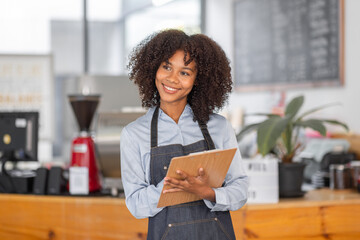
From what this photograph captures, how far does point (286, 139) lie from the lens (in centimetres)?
238

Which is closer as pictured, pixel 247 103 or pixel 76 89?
pixel 76 89

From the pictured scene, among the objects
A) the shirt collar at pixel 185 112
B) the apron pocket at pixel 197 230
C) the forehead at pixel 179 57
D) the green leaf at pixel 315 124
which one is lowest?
the apron pocket at pixel 197 230

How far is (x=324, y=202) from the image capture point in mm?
2346

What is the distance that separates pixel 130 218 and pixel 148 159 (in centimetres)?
99

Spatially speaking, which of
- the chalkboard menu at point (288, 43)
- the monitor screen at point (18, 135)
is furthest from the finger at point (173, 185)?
the chalkboard menu at point (288, 43)

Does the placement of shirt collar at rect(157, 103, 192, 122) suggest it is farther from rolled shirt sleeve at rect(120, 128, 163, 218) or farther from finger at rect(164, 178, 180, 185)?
finger at rect(164, 178, 180, 185)

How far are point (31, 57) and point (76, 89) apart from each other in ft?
2.36

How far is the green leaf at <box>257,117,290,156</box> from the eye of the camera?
7.35ft

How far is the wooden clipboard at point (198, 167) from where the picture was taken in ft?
4.15

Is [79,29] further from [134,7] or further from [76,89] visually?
[76,89]

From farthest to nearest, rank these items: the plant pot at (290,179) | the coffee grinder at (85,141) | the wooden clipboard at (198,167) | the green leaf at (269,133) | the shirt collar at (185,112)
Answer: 1. the coffee grinder at (85,141)
2. the plant pot at (290,179)
3. the green leaf at (269,133)
4. the shirt collar at (185,112)
5. the wooden clipboard at (198,167)

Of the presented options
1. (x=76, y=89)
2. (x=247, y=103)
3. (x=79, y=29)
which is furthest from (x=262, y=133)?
(x=79, y=29)

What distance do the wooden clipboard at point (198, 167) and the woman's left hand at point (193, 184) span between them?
0.04 ft

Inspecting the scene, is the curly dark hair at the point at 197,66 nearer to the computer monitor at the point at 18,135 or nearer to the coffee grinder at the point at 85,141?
the coffee grinder at the point at 85,141
